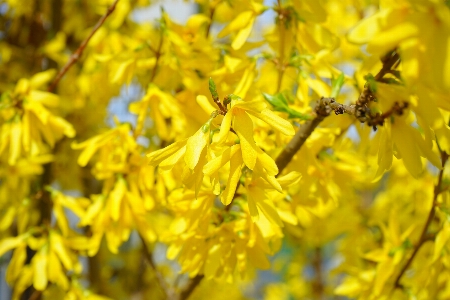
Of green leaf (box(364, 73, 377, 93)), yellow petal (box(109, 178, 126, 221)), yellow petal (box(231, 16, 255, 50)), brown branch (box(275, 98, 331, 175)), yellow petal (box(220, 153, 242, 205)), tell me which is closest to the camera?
green leaf (box(364, 73, 377, 93))

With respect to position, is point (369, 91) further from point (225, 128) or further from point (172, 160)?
point (172, 160)

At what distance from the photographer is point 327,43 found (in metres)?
1.12

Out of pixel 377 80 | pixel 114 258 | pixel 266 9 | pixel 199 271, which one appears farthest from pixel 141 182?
pixel 114 258

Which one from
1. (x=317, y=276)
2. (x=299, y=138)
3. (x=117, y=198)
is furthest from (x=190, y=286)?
(x=317, y=276)

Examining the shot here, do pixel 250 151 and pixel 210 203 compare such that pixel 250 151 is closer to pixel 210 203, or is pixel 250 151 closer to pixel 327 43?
pixel 210 203

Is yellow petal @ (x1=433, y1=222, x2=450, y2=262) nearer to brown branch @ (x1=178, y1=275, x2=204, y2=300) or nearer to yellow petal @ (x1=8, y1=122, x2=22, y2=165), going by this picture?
brown branch @ (x1=178, y1=275, x2=204, y2=300)

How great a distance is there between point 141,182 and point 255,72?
40 cm

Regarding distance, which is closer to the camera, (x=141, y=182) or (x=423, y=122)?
(x=423, y=122)

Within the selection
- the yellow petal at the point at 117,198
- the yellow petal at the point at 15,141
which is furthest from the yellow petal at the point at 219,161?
the yellow petal at the point at 15,141

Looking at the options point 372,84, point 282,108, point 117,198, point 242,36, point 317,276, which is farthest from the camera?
point 317,276

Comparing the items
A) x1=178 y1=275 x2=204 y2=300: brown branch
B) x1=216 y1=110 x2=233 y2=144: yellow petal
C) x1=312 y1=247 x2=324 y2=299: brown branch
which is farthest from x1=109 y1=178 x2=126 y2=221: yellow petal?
x1=312 y1=247 x2=324 y2=299: brown branch

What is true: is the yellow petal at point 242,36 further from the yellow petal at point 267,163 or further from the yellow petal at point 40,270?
the yellow petal at point 40,270

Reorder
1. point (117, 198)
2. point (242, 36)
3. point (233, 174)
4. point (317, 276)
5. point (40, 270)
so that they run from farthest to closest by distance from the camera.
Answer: point (317, 276), point (40, 270), point (117, 198), point (242, 36), point (233, 174)

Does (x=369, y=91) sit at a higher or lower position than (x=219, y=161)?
higher
